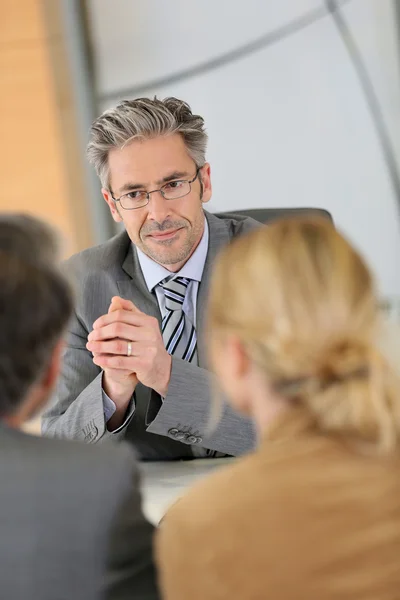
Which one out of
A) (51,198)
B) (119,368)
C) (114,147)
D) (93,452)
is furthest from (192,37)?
(93,452)

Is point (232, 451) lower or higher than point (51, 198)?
lower

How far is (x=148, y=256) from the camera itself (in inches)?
90.3

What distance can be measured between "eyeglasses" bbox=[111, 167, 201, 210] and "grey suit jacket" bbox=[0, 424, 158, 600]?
4.08 ft

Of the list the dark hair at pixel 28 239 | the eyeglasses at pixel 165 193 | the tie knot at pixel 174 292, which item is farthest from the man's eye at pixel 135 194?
the dark hair at pixel 28 239

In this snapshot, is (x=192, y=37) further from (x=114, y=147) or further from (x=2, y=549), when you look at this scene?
(x=2, y=549)

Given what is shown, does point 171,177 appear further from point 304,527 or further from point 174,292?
point 304,527

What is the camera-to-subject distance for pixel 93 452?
1.08m

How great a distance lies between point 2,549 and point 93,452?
155 millimetres

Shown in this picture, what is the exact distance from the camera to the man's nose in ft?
7.30

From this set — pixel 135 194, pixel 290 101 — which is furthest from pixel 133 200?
pixel 290 101

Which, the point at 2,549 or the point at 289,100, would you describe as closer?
the point at 2,549

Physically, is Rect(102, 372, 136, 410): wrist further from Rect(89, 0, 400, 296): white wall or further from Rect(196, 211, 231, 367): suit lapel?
Rect(89, 0, 400, 296): white wall

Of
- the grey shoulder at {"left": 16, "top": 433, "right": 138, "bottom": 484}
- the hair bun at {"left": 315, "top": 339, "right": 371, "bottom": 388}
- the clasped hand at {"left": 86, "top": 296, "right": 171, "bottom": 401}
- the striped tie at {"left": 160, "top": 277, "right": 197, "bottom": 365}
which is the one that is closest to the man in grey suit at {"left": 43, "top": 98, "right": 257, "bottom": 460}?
the striped tie at {"left": 160, "top": 277, "right": 197, "bottom": 365}

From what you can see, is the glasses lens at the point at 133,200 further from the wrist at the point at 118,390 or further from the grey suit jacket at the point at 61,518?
the grey suit jacket at the point at 61,518
